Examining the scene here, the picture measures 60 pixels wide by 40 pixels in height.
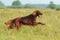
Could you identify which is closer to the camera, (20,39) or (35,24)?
(20,39)

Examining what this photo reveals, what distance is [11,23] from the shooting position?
804 cm

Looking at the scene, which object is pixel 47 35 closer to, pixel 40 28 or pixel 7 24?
pixel 40 28

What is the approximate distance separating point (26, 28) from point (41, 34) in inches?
27.7

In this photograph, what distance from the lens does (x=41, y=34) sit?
24.2ft

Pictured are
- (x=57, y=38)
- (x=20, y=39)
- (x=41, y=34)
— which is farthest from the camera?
(x=41, y=34)

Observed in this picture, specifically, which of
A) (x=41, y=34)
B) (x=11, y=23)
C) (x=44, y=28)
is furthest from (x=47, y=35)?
(x=11, y=23)

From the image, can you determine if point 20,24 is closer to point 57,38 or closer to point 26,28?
point 26,28

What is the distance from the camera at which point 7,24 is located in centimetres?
829

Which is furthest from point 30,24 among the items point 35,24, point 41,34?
point 41,34

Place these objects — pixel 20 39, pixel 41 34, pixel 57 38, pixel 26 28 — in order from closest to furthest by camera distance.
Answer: pixel 20 39, pixel 57 38, pixel 41 34, pixel 26 28

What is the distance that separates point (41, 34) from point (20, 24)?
94 centimetres

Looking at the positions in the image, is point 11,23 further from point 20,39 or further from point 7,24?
point 20,39

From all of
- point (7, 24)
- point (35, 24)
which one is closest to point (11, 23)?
point (7, 24)

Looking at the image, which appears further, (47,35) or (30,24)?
(30,24)
